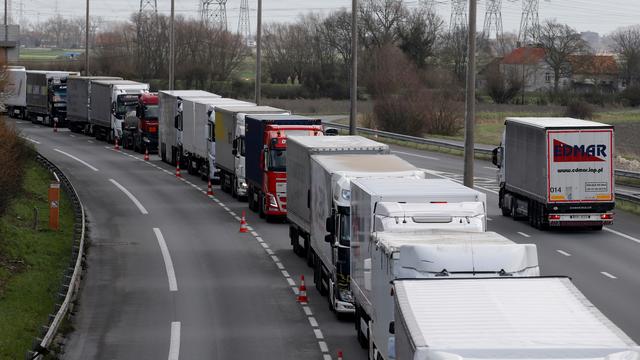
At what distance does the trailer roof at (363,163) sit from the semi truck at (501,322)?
12170mm

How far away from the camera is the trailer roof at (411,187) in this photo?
69.7ft

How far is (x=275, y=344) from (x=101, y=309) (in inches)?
203

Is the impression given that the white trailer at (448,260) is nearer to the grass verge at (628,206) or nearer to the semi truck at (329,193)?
the semi truck at (329,193)

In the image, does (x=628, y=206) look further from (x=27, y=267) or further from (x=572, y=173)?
(x=27, y=267)

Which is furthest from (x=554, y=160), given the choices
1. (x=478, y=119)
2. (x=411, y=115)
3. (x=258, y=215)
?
(x=478, y=119)

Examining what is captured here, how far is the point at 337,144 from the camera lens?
32969 millimetres

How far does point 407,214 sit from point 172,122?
133 ft

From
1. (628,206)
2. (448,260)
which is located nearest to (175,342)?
(448,260)

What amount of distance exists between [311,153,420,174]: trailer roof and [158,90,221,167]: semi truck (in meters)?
28.5

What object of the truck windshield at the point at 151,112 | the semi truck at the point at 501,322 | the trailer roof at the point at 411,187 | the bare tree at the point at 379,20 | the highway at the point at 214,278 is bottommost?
the highway at the point at 214,278

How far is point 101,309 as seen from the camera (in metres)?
27.4

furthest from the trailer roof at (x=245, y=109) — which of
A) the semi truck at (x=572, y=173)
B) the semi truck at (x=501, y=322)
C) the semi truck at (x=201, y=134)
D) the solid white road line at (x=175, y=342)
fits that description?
the semi truck at (x=501, y=322)

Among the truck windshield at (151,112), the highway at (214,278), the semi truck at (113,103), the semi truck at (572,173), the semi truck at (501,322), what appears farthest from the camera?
the semi truck at (113,103)

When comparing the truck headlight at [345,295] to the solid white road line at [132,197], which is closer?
the truck headlight at [345,295]
